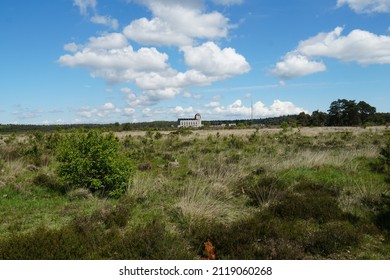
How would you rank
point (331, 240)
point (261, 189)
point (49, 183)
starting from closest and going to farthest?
1. point (331, 240)
2. point (261, 189)
3. point (49, 183)

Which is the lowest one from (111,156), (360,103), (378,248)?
(378,248)

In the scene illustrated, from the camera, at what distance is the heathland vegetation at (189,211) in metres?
4.89

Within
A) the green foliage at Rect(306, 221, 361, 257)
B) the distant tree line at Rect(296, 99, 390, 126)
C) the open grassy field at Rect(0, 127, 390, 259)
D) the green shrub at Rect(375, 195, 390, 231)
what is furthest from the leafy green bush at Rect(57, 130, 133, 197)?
the distant tree line at Rect(296, 99, 390, 126)

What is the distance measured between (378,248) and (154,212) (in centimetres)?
419

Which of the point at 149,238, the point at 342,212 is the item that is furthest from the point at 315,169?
the point at 149,238

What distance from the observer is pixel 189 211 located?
629 centimetres

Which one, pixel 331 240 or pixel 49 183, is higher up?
pixel 49 183

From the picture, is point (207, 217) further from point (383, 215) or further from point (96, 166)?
point (96, 166)

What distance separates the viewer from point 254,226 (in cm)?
563

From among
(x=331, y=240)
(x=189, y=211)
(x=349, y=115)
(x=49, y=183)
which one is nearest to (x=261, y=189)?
(x=189, y=211)

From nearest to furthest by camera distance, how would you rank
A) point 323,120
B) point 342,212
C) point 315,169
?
point 342,212, point 315,169, point 323,120

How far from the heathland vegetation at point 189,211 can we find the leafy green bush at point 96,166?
0.09ft

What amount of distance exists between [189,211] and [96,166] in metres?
3.75
